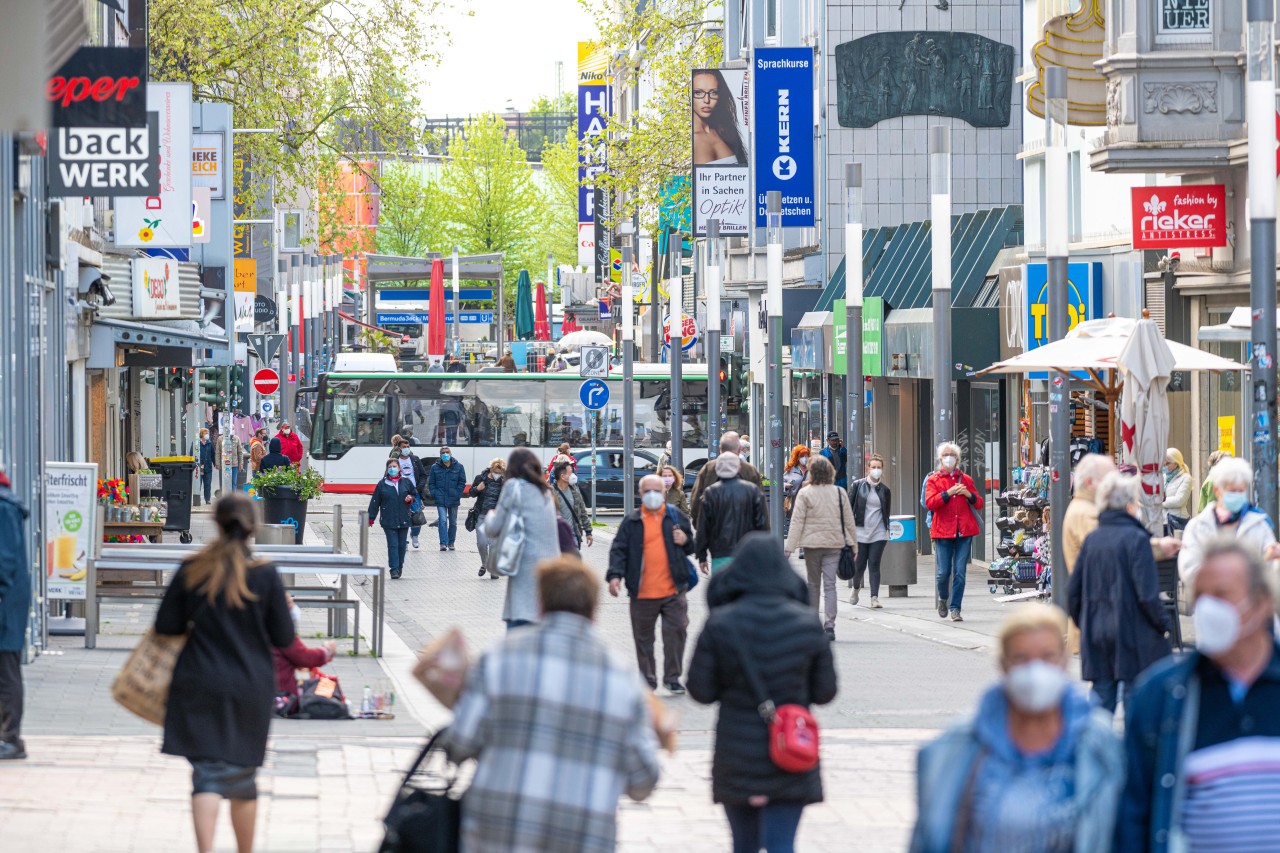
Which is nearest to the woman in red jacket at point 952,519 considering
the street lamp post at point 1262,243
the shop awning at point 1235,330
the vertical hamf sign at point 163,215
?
the shop awning at point 1235,330

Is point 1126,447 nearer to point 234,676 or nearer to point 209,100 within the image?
point 234,676

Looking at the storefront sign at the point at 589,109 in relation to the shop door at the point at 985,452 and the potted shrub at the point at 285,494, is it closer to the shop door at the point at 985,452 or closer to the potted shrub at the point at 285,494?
the potted shrub at the point at 285,494

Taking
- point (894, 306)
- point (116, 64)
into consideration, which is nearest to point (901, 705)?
point (116, 64)

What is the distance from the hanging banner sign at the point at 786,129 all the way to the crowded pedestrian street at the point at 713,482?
0.26 ft

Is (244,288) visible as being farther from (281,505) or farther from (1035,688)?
(1035,688)

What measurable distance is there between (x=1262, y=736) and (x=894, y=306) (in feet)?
95.0

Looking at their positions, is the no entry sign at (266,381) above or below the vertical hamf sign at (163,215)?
below

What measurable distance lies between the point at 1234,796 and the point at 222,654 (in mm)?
4200

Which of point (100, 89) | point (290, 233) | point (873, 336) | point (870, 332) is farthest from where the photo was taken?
point (290, 233)

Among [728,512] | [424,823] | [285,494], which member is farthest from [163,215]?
[424,823]

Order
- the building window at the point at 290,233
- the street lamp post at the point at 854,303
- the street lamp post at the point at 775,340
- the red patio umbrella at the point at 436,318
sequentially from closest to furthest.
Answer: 1. the street lamp post at the point at 854,303
2. the street lamp post at the point at 775,340
3. the building window at the point at 290,233
4. the red patio umbrella at the point at 436,318

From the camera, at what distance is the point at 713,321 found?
34719 mm

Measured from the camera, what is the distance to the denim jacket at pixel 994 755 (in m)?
4.86

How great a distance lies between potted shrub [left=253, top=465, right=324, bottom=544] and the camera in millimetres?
30297
